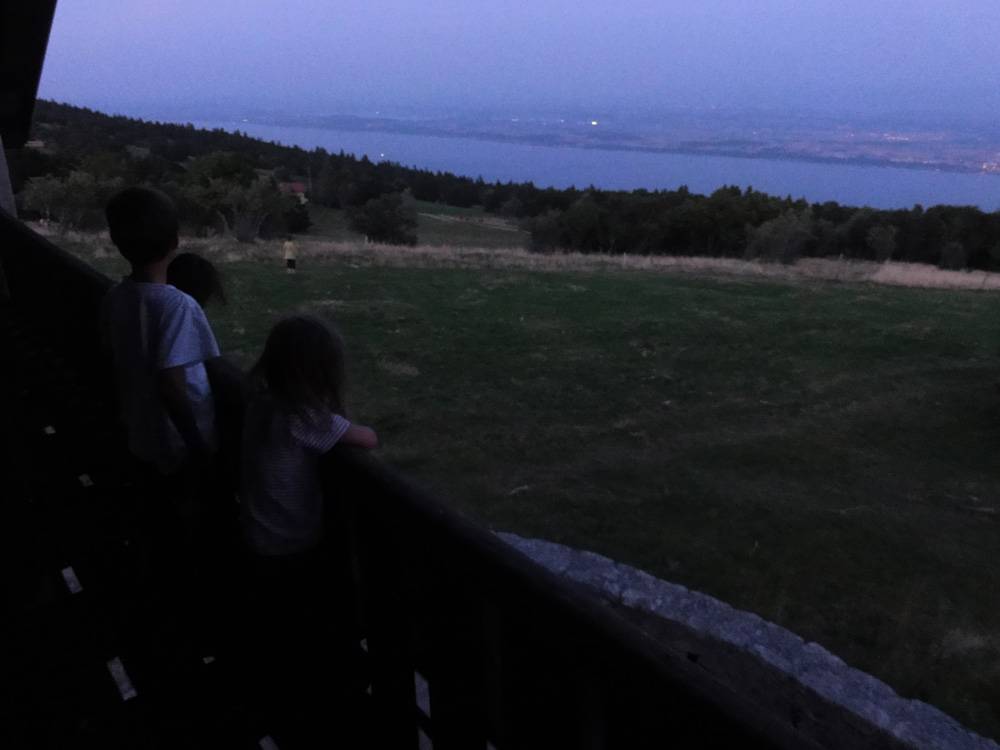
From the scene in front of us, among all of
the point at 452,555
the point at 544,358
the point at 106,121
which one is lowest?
the point at 544,358

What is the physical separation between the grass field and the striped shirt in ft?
12.9

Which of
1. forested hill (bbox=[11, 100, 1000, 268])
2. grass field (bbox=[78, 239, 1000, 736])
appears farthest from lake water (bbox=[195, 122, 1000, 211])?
grass field (bbox=[78, 239, 1000, 736])

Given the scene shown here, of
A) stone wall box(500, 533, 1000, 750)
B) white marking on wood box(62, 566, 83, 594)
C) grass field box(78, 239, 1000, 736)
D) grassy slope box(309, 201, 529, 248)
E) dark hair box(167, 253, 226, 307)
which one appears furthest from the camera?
grassy slope box(309, 201, 529, 248)

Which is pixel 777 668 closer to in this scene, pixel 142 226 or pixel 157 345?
pixel 157 345

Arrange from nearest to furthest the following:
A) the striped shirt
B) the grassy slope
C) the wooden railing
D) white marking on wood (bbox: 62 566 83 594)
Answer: the wooden railing, the striped shirt, white marking on wood (bbox: 62 566 83 594), the grassy slope

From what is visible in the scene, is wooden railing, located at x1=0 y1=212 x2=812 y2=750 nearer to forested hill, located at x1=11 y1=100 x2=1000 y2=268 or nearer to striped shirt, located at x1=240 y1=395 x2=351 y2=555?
striped shirt, located at x1=240 y1=395 x2=351 y2=555

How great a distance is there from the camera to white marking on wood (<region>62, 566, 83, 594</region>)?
113 inches

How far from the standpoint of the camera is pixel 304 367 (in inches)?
74.9

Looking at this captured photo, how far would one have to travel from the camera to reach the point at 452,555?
130cm

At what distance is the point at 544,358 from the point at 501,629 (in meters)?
9.52

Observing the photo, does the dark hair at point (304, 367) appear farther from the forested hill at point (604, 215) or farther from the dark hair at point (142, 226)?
the forested hill at point (604, 215)

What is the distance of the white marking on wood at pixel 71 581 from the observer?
286 centimetres

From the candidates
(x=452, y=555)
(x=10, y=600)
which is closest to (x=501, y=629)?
(x=452, y=555)

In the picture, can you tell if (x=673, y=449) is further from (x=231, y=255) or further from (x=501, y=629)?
(x=231, y=255)
